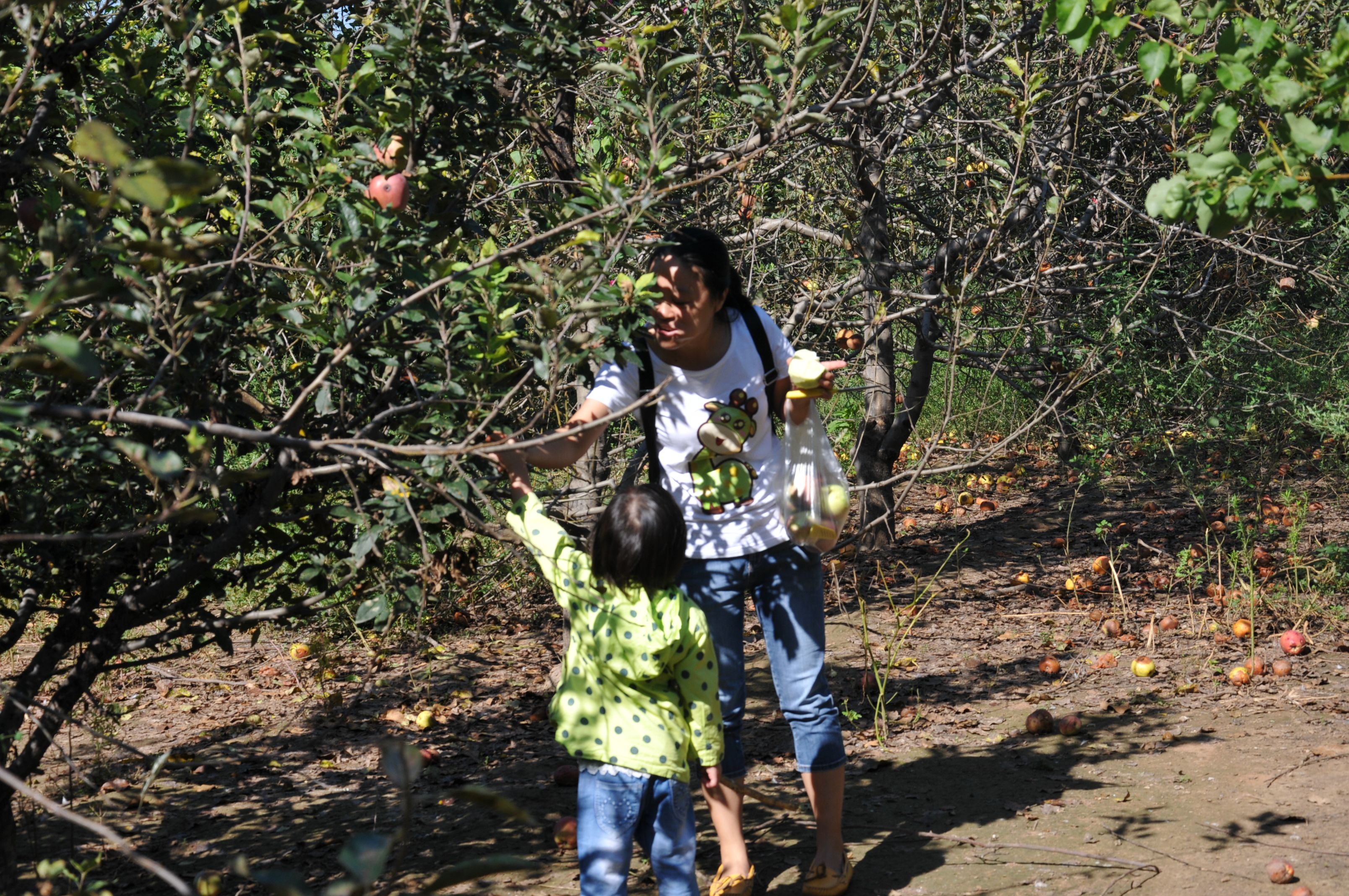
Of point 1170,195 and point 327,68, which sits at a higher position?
point 327,68

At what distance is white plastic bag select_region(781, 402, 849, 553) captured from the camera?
2736 millimetres

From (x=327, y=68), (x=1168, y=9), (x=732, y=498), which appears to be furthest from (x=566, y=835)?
(x=1168, y=9)

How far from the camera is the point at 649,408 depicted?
2.76 meters

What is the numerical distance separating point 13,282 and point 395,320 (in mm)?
960

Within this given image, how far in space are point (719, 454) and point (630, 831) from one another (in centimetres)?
86

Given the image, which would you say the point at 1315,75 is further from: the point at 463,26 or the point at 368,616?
the point at 368,616

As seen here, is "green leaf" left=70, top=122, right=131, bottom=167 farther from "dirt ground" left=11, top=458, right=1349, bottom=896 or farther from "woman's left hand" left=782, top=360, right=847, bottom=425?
"woman's left hand" left=782, top=360, right=847, bottom=425

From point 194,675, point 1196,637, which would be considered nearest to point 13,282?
point 194,675

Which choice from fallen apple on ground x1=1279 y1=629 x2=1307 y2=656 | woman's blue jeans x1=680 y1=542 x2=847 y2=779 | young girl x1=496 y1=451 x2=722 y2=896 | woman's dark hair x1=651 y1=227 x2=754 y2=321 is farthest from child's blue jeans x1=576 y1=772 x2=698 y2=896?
fallen apple on ground x1=1279 y1=629 x2=1307 y2=656

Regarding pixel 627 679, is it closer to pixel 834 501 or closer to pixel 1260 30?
pixel 834 501

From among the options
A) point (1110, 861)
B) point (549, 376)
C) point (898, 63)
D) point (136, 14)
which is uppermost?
point (136, 14)

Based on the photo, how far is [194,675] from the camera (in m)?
4.96

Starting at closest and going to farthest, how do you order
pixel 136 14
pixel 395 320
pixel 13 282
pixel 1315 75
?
pixel 13 282 < pixel 1315 75 < pixel 395 320 < pixel 136 14

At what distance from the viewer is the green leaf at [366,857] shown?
889 mm
